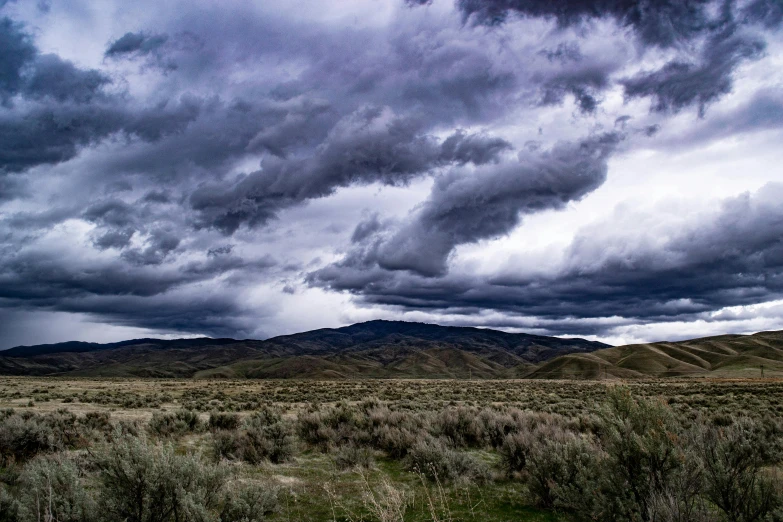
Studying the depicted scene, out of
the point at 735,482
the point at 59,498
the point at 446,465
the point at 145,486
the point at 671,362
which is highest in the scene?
the point at 145,486

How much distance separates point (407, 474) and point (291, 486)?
3.15m

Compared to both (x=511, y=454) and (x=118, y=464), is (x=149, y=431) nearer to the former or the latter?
(x=118, y=464)

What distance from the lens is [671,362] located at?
13650cm

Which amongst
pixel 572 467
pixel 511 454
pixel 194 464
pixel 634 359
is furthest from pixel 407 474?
pixel 634 359

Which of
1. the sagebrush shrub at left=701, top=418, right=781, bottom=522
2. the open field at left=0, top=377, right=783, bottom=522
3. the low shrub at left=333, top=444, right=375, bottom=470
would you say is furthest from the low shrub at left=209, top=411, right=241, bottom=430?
the sagebrush shrub at left=701, top=418, right=781, bottom=522

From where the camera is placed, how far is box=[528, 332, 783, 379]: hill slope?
118 m

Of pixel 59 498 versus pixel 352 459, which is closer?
pixel 59 498

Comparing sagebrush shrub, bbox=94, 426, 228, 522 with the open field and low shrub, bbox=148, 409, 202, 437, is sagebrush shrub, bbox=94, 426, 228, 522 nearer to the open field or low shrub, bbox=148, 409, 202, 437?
the open field

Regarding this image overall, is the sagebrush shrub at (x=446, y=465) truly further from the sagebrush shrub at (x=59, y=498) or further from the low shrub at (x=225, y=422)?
the low shrub at (x=225, y=422)

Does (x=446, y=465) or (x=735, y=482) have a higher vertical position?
(x=735, y=482)

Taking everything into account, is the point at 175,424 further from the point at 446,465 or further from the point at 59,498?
the point at 59,498

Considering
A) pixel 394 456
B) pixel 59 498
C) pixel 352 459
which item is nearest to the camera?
pixel 59 498

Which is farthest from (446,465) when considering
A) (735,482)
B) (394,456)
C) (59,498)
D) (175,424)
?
(175,424)

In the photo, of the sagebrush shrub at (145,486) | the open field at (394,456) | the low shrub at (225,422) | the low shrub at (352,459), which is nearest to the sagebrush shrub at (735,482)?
the open field at (394,456)
